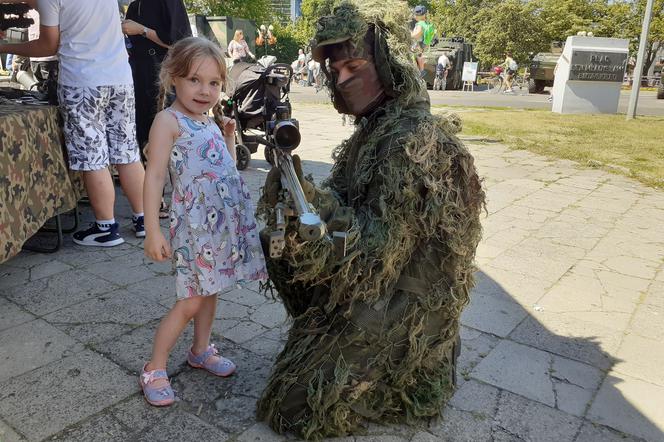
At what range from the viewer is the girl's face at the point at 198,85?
212 cm

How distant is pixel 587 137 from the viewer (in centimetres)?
971

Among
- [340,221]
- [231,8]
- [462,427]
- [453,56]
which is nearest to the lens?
[340,221]

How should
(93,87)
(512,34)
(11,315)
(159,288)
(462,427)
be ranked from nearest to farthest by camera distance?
(462,427), (11,315), (159,288), (93,87), (512,34)

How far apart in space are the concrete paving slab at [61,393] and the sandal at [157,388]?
0.35ft

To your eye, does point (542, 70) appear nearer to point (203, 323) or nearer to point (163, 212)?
point (163, 212)

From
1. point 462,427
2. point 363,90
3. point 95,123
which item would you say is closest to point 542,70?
point 95,123

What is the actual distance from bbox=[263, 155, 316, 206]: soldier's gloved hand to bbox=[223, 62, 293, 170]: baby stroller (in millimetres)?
4449

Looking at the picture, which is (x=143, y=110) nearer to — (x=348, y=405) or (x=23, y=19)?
(x=23, y=19)

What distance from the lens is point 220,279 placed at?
2129 mm

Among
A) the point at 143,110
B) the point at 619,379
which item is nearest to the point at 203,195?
the point at 619,379

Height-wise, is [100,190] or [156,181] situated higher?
[156,181]

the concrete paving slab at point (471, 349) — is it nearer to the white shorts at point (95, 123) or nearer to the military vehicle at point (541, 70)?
the white shorts at point (95, 123)

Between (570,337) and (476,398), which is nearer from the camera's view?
(476,398)

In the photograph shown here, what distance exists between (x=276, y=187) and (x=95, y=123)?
97.3 inches
